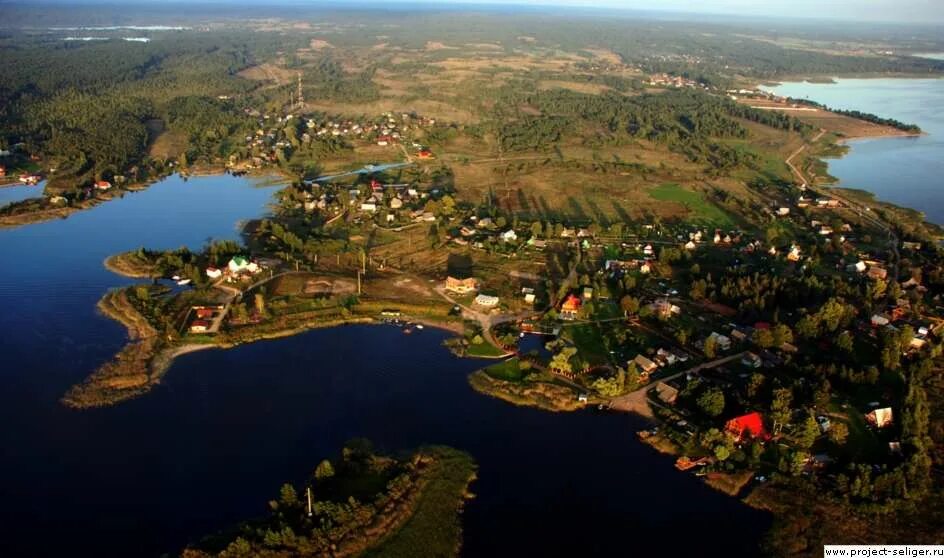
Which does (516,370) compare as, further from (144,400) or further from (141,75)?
(141,75)

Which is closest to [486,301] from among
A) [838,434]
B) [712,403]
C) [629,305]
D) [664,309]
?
[629,305]

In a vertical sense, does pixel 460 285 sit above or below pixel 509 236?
below

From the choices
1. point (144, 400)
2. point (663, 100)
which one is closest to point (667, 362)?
point (144, 400)

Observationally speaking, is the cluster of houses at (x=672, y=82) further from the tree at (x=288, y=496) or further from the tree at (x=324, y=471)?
the tree at (x=288, y=496)

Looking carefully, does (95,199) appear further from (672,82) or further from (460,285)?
(672,82)

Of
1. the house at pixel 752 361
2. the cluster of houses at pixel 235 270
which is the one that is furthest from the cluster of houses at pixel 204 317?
the house at pixel 752 361

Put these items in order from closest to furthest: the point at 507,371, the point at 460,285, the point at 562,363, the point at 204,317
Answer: the point at 562,363
the point at 507,371
the point at 204,317
the point at 460,285
